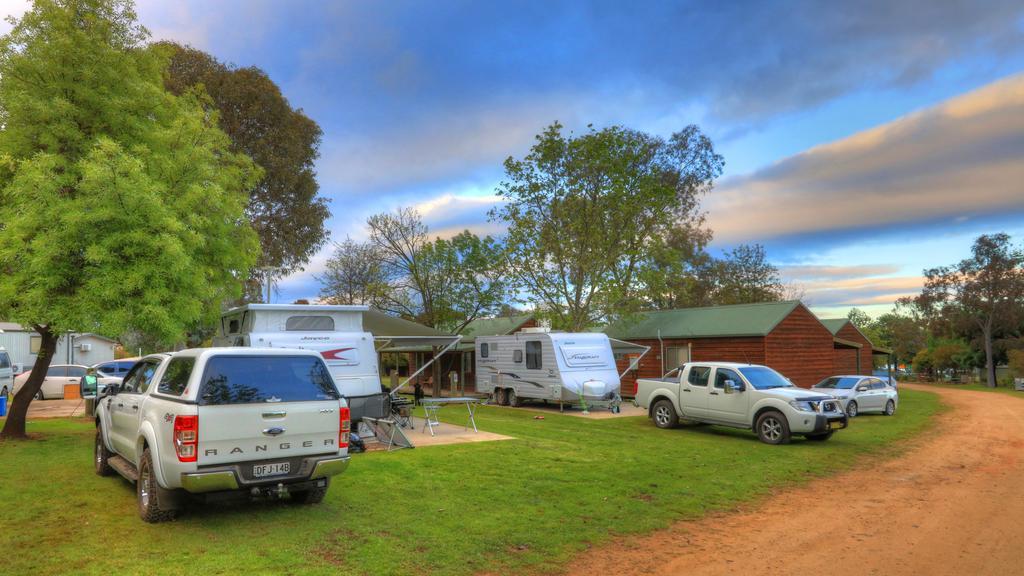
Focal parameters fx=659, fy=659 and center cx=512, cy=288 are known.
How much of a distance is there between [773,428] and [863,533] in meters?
6.59

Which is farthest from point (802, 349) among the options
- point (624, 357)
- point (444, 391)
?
point (444, 391)

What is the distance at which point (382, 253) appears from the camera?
33.4 metres

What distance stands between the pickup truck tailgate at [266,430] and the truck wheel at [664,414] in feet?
33.9

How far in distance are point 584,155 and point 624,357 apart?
938 centimetres

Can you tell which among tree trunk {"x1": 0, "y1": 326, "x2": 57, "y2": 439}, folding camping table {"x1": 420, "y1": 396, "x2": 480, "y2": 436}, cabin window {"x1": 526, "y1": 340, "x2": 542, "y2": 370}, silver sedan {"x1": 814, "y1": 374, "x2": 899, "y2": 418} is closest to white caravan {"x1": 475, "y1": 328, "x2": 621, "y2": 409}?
cabin window {"x1": 526, "y1": 340, "x2": 542, "y2": 370}

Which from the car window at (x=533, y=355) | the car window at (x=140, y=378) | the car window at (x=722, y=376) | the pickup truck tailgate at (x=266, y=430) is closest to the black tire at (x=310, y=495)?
the pickup truck tailgate at (x=266, y=430)

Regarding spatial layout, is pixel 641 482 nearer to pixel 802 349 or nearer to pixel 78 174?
pixel 78 174

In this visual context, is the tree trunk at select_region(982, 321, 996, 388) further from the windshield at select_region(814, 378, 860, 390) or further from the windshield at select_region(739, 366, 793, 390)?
the windshield at select_region(739, 366, 793, 390)

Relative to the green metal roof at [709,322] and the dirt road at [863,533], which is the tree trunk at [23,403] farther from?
the green metal roof at [709,322]

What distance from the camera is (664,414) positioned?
15.8m

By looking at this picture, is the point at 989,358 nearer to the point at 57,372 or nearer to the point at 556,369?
the point at 556,369

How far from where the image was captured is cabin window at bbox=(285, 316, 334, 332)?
12.8m

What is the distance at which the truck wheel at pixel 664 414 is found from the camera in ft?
50.9

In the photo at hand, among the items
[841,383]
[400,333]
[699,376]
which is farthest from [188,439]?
[841,383]
